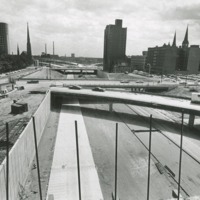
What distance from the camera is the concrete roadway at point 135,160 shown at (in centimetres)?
1666

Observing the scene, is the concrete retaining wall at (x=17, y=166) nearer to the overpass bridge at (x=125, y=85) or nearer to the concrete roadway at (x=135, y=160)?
the concrete roadway at (x=135, y=160)

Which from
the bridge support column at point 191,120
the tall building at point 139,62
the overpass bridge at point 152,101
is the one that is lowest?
the bridge support column at point 191,120

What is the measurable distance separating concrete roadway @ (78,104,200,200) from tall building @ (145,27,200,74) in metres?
113

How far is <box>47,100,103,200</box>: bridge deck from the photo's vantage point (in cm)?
1541

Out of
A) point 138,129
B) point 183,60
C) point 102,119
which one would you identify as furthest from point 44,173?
point 183,60

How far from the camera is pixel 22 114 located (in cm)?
3161

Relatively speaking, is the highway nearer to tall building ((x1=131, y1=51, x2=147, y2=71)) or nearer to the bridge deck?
the bridge deck

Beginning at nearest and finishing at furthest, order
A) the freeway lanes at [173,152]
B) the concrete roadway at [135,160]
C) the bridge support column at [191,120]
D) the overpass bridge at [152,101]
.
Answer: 1. the concrete roadway at [135,160]
2. the freeway lanes at [173,152]
3. the overpass bridge at [152,101]
4. the bridge support column at [191,120]

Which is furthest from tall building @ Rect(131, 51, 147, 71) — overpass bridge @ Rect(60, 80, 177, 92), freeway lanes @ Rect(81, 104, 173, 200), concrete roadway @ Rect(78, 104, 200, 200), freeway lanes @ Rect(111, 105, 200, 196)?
freeway lanes @ Rect(81, 104, 173, 200)

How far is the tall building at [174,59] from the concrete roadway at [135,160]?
113152 millimetres

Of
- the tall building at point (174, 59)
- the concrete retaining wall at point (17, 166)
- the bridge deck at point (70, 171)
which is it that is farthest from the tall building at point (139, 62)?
the concrete retaining wall at point (17, 166)

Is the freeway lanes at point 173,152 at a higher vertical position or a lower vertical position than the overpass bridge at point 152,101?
lower

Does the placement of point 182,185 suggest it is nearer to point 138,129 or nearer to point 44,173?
point 44,173

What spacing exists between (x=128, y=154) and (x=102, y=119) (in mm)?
14997
